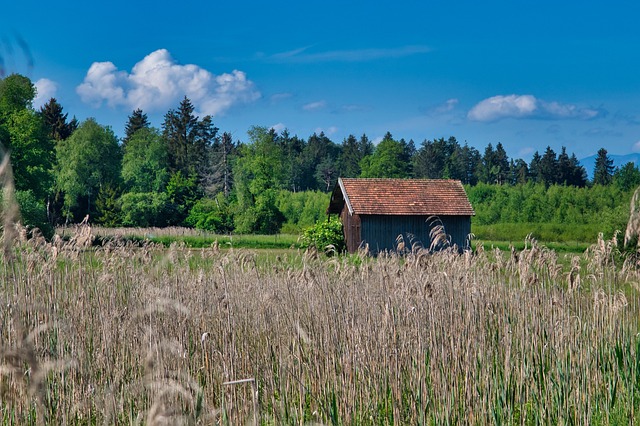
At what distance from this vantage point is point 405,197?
3019 centimetres

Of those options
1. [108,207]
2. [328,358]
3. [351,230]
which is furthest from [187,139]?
[328,358]

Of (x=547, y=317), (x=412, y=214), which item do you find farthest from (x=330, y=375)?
(x=412, y=214)

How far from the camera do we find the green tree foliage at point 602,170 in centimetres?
7500

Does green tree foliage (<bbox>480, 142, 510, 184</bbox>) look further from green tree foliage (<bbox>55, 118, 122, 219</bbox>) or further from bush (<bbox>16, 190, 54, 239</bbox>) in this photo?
bush (<bbox>16, 190, 54, 239</bbox>)

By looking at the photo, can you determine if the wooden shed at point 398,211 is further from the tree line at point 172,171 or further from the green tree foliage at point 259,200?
the green tree foliage at point 259,200

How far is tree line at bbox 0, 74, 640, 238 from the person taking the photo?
37.5 m

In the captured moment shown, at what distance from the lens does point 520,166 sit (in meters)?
90.4

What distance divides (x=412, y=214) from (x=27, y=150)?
19.8 meters

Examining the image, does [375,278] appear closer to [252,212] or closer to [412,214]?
[412,214]

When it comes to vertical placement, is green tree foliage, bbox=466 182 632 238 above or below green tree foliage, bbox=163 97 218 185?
below

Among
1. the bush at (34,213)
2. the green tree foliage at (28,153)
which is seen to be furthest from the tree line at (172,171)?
the bush at (34,213)

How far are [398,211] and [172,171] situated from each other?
41249mm

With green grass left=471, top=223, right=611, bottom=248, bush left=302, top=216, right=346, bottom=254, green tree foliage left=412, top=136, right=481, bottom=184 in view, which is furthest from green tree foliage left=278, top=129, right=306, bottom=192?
bush left=302, top=216, right=346, bottom=254

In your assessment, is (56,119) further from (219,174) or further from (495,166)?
(495,166)
